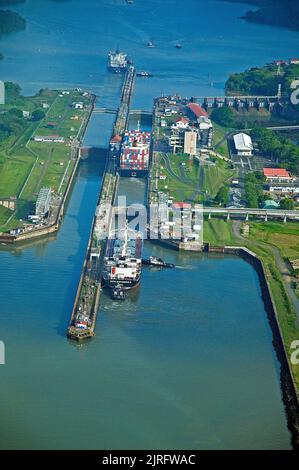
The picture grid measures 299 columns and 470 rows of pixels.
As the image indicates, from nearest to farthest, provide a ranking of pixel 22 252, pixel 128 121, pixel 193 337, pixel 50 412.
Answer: pixel 50 412 < pixel 193 337 < pixel 22 252 < pixel 128 121

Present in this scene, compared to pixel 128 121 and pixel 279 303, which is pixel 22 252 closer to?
pixel 279 303

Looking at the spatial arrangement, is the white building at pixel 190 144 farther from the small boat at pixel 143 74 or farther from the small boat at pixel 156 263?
the small boat at pixel 143 74

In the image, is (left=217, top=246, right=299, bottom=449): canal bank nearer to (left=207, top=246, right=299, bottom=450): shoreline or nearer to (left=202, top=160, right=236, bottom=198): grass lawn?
(left=207, top=246, right=299, bottom=450): shoreline

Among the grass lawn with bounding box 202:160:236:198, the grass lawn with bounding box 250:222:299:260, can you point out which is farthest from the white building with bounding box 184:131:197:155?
the grass lawn with bounding box 250:222:299:260

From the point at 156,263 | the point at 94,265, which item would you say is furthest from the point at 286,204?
the point at 94,265

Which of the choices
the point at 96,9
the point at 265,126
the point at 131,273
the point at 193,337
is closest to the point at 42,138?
the point at 265,126
